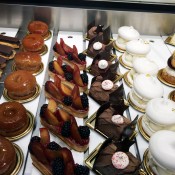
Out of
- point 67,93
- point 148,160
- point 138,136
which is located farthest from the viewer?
point 67,93

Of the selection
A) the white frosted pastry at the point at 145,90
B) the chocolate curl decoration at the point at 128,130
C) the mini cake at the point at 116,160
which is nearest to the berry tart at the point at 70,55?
the white frosted pastry at the point at 145,90

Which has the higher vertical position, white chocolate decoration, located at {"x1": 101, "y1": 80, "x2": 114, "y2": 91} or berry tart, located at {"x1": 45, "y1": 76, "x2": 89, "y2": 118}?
white chocolate decoration, located at {"x1": 101, "y1": 80, "x2": 114, "y2": 91}

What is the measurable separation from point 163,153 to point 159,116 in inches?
13.6

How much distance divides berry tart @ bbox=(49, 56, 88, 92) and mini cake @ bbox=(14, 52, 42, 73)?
129 millimetres

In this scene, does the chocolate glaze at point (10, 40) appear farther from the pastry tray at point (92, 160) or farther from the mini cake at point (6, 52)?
the pastry tray at point (92, 160)

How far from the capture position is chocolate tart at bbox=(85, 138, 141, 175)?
179 cm

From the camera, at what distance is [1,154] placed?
1.75 m

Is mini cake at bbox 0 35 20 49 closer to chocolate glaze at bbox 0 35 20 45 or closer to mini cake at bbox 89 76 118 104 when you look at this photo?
chocolate glaze at bbox 0 35 20 45

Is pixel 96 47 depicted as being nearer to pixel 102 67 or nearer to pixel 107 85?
pixel 102 67

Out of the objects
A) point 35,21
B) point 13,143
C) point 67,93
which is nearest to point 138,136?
point 67,93

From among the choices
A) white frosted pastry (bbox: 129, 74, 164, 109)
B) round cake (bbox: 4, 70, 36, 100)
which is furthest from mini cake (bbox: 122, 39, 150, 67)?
round cake (bbox: 4, 70, 36, 100)

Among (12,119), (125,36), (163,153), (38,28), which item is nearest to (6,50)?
(38,28)

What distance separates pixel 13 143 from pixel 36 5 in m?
1.62

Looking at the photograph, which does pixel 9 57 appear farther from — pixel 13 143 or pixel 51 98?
pixel 13 143
